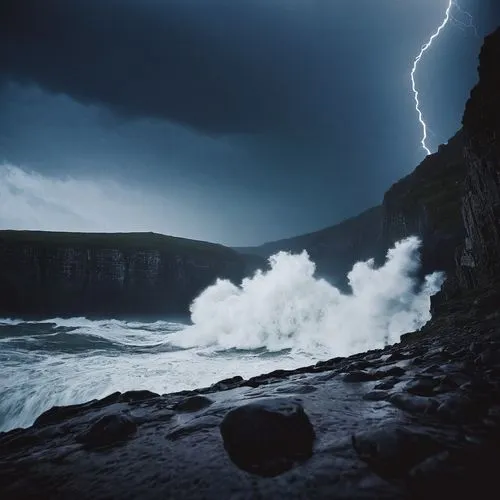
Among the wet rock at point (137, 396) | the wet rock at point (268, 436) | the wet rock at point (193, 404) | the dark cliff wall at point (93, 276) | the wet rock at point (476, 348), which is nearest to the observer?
the wet rock at point (268, 436)

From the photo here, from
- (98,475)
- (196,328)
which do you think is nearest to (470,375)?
(98,475)

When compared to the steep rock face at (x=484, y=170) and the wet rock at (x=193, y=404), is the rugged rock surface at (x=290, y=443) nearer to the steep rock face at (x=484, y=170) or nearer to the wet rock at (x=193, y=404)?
the wet rock at (x=193, y=404)

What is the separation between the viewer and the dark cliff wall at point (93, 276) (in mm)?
55938

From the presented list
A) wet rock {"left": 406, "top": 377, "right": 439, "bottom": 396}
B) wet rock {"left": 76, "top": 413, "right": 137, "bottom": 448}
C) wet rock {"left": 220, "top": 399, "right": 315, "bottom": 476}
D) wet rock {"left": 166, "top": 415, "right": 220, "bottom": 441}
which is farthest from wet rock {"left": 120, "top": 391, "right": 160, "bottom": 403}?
wet rock {"left": 406, "top": 377, "right": 439, "bottom": 396}

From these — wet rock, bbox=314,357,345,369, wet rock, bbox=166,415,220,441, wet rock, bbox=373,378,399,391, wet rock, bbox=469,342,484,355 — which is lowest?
wet rock, bbox=314,357,345,369

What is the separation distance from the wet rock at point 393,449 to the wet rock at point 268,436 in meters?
0.63

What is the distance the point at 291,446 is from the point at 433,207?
145 feet

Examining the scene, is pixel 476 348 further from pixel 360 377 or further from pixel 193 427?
pixel 193 427

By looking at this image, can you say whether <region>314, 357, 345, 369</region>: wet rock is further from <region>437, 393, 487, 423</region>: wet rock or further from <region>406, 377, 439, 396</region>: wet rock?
<region>437, 393, 487, 423</region>: wet rock

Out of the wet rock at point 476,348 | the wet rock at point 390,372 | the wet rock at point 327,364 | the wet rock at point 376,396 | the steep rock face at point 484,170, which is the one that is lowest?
the wet rock at point 327,364

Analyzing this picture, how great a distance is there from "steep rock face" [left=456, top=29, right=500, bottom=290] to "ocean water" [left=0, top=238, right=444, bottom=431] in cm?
839

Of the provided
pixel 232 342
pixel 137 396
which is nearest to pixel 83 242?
pixel 232 342

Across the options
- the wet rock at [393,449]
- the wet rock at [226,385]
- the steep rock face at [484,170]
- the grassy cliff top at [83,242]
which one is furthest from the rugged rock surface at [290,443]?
the grassy cliff top at [83,242]

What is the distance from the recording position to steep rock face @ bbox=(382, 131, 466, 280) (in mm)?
36438
